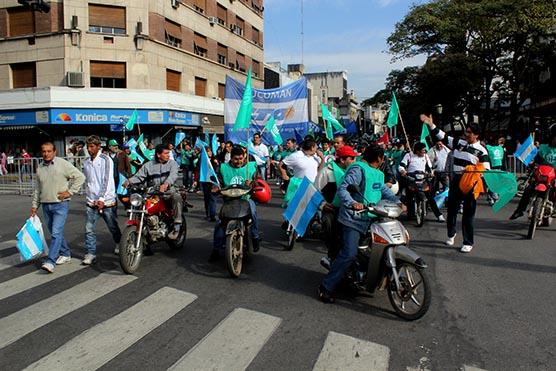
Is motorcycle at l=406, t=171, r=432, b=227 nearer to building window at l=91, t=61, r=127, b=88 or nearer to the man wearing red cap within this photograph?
the man wearing red cap

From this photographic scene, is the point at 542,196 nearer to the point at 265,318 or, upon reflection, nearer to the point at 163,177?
the point at 265,318

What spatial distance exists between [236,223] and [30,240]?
110 inches

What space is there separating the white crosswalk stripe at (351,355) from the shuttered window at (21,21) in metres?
27.6

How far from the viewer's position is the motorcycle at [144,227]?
622 centimetres

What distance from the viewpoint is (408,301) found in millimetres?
4852

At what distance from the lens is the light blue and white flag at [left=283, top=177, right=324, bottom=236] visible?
5.72m

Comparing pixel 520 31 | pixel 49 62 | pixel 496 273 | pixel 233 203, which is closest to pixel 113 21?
pixel 49 62

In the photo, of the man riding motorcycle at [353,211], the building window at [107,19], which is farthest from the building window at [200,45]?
the man riding motorcycle at [353,211]

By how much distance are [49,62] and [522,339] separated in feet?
88.7

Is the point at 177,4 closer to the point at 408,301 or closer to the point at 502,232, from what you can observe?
the point at 502,232

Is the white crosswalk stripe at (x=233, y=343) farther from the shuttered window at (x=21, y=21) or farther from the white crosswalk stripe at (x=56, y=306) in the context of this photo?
the shuttered window at (x=21, y=21)

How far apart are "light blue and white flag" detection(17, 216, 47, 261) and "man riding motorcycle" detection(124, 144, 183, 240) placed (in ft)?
4.51

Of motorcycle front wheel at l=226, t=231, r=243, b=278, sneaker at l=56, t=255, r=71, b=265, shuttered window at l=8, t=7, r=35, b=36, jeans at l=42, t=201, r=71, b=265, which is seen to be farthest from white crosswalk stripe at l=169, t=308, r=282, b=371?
shuttered window at l=8, t=7, r=35, b=36

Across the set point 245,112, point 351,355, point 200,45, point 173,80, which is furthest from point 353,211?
point 200,45
